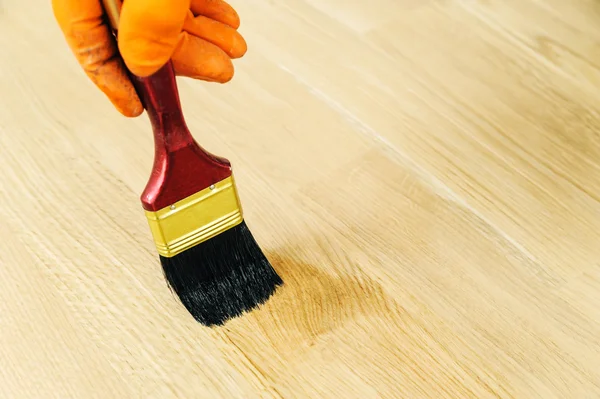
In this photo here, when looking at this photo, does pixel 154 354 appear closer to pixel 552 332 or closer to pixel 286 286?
pixel 286 286

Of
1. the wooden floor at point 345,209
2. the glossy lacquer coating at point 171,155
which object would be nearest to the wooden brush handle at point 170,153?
the glossy lacquer coating at point 171,155

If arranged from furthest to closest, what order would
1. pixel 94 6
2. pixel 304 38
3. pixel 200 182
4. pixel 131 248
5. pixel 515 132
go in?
pixel 304 38 → pixel 515 132 → pixel 131 248 → pixel 200 182 → pixel 94 6

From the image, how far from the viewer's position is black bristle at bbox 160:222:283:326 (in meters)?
0.82

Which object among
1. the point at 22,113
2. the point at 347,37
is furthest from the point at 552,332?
the point at 22,113

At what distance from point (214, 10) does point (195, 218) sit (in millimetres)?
203

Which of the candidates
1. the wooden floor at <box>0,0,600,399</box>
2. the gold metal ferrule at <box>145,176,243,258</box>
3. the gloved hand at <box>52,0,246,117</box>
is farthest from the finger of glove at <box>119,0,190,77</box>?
the wooden floor at <box>0,0,600,399</box>

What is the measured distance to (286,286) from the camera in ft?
2.82

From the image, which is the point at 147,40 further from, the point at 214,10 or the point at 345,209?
the point at 345,209

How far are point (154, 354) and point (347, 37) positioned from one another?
0.57 meters

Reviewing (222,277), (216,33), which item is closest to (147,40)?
(216,33)

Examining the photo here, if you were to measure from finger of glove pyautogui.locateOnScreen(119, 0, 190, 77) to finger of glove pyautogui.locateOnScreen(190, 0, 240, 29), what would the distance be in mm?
95

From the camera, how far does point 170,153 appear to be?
74cm

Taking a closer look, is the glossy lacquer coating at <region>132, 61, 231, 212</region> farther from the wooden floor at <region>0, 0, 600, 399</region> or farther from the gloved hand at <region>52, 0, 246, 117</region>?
the wooden floor at <region>0, 0, 600, 399</region>

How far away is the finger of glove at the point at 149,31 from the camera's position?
635 millimetres
